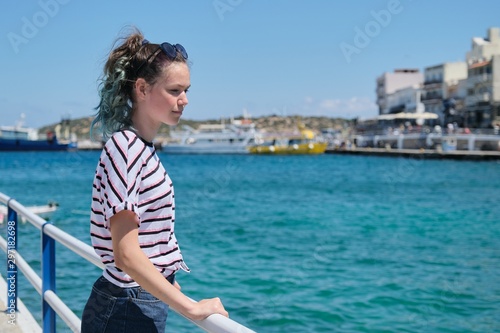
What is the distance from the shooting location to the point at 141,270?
1700 millimetres

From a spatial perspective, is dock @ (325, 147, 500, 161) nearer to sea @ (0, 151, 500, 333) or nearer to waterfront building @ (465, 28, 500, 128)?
waterfront building @ (465, 28, 500, 128)

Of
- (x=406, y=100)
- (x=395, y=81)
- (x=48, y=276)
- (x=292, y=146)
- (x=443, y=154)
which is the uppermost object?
(x=395, y=81)

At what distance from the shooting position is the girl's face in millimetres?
1880

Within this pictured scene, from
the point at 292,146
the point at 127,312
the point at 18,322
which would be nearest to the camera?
the point at 127,312

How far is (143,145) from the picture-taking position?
182 cm

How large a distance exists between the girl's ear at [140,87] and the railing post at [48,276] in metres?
1.47

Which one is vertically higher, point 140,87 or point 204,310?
point 140,87

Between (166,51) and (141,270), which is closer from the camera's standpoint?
(141,270)

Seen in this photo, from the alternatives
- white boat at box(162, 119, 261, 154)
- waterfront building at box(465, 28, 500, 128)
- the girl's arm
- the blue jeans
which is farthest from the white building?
the girl's arm

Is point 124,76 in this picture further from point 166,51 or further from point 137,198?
point 137,198

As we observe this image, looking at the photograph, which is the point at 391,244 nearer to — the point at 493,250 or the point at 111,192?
the point at 493,250

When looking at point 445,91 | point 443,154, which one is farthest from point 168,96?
point 445,91

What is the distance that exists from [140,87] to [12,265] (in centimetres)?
250

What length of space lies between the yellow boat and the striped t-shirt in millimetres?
98501
